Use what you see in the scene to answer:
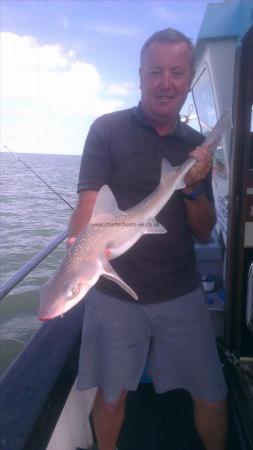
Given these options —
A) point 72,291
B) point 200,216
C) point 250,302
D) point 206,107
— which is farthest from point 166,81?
point 206,107

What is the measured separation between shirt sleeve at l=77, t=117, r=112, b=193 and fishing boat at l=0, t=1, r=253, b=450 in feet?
2.92

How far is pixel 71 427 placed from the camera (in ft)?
9.45

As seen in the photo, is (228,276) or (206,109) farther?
(206,109)

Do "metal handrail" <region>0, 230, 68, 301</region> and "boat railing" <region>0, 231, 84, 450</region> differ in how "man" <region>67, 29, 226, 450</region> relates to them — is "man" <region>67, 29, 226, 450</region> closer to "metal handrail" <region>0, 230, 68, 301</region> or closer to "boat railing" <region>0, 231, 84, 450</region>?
"boat railing" <region>0, 231, 84, 450</region>

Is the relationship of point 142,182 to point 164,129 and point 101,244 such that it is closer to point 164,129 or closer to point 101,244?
point 164,129

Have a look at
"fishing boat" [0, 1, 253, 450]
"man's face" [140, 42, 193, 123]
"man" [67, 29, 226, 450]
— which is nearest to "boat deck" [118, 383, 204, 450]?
"fishing boat" [0, 1, 253, 450]

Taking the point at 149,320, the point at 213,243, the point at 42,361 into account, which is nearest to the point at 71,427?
the point at 42,361

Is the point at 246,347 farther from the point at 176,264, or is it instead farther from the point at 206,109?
the point at 206,109

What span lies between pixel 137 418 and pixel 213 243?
2.12m

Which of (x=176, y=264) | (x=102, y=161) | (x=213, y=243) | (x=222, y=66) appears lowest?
(x=213, y=243)

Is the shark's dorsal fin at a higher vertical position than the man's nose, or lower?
lower

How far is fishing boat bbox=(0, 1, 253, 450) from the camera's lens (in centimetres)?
253

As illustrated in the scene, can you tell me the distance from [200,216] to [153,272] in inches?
18.3

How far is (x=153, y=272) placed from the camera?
2412mm
